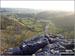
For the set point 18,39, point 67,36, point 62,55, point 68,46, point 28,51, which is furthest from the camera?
point 67,36

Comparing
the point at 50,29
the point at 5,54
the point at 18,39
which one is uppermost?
the point at 50,29

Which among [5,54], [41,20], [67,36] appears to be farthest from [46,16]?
[5,54]

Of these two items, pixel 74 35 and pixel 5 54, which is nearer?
pixel 5 54

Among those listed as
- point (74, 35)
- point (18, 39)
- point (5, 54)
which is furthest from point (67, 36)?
point (5, 54)

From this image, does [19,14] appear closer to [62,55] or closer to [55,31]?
[62,55]

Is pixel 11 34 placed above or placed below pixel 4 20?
below

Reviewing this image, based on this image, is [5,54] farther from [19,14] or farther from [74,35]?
[74,35]

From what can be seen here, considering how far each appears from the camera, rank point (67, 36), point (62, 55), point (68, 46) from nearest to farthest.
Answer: point (62, 55) → point (68, 46) → point (67, 36)

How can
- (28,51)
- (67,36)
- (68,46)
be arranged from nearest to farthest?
1. (28,51)
2. (68,46)
3. (67,36)

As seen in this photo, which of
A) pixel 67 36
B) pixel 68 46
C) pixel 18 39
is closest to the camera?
pixel 68 46
